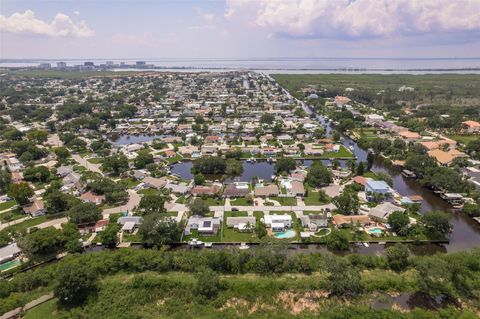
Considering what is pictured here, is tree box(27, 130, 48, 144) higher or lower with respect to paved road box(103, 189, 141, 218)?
higher

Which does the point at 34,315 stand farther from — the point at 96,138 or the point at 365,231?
the point at 96,138

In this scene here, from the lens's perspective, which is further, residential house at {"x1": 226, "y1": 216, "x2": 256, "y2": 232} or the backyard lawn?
the backyard lawn

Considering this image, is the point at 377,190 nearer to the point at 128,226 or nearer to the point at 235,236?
the point at 235,236

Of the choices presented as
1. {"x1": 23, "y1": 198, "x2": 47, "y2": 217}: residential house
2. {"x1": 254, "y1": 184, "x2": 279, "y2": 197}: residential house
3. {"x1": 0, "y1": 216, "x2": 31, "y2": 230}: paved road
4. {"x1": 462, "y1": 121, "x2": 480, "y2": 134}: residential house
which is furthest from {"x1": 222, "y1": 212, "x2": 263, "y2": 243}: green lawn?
{"x1": 462, "y1": 121, "x2": 480, "y2": 134}: residential house

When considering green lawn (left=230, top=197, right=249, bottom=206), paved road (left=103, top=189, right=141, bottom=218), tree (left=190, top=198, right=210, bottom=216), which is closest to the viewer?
tree (left=190, top=198, right=210, bottom=216)

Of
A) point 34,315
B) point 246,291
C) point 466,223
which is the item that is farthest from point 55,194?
point 466,223

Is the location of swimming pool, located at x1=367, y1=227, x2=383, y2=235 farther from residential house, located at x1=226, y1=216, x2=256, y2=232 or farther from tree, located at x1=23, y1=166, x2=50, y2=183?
tree, located at x1=23, y1=166, x2=50, y2=183

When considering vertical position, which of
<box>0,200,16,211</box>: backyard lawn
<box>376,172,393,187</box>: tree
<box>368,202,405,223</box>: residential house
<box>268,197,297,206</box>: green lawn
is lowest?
<box>0,200,16,211</box>: backyard lawn
